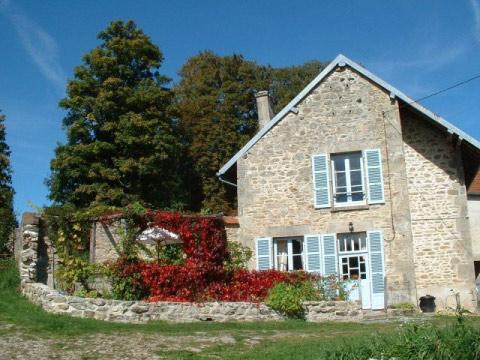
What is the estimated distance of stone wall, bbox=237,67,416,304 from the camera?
16688 millimetres

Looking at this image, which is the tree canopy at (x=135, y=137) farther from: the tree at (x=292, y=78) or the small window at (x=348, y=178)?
the small window at (x=348, y=178)

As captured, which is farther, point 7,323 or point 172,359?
point 7,323

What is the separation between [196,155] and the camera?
1152 inches

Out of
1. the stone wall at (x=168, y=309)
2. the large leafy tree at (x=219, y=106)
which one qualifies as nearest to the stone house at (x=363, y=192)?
the stone wall at (x=168, y=309)

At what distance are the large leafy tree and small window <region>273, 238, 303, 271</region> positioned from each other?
1058 centimetres

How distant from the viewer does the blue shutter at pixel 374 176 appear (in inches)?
Answer: 660

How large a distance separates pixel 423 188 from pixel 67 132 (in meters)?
14.5

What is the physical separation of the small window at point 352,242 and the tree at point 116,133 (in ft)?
31.2

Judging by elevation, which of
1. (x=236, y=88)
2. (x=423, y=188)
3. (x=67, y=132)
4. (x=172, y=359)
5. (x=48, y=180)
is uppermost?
(x=236, y=88)

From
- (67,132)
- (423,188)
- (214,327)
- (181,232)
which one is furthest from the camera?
(67,132)

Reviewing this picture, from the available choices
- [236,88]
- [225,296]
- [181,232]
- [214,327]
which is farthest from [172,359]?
[236,88]

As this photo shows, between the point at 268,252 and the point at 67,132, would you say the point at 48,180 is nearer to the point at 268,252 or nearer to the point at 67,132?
the point at 67,132

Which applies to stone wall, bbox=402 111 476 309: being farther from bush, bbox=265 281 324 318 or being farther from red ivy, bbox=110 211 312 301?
bush, bbox=265 281 324 318

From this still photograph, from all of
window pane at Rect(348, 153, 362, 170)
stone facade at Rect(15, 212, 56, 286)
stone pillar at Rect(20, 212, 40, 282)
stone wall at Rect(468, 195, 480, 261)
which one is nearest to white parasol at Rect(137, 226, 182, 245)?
stone facade at Rect(15, 212, 56, 286)
